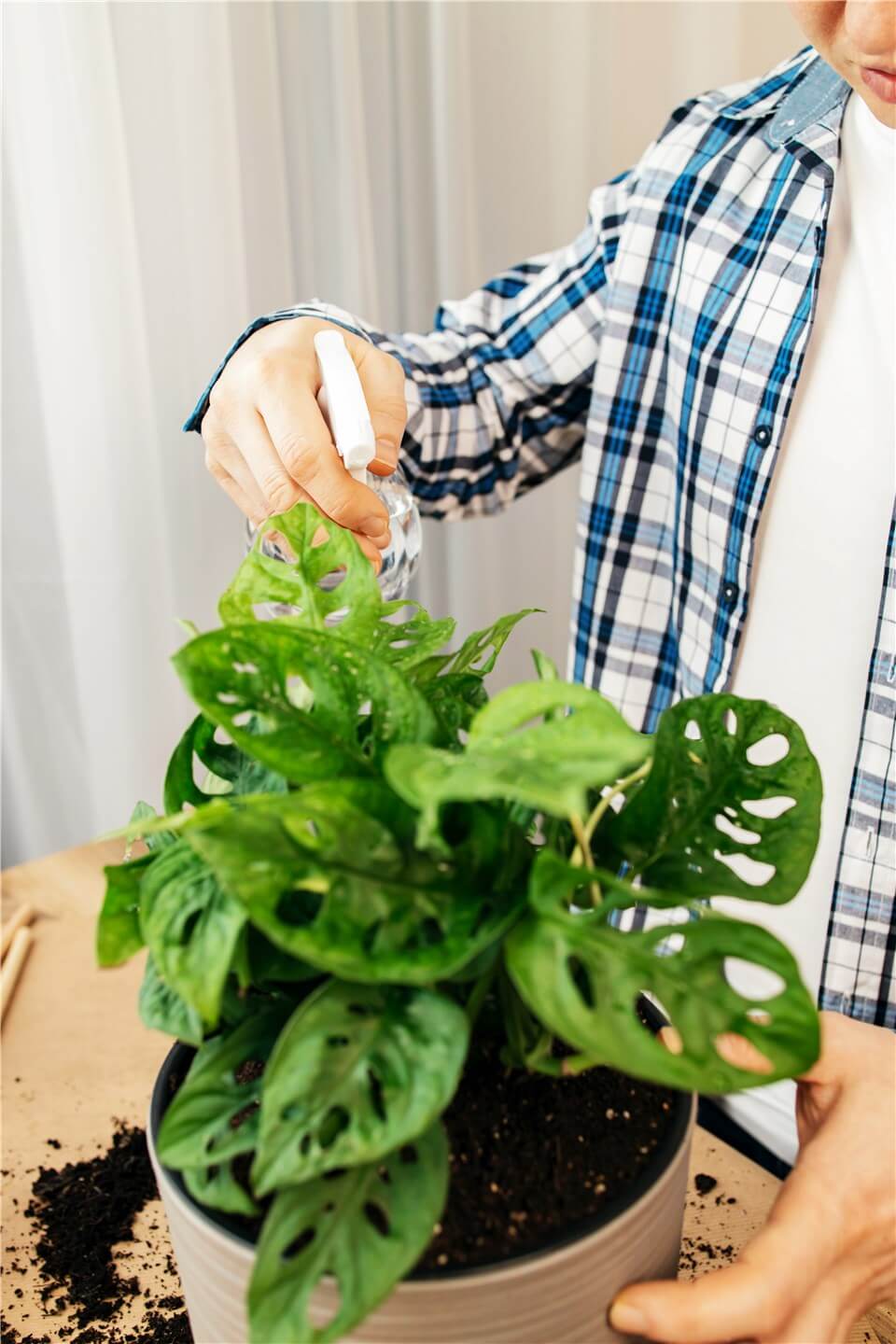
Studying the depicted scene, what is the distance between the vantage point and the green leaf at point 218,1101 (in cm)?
39

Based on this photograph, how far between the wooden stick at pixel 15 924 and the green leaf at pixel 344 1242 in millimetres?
631

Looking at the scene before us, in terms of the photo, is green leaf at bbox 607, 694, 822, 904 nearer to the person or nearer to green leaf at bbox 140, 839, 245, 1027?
green leaf at bbox 140, 839, 245, 1027

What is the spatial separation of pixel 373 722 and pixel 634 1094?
171mm

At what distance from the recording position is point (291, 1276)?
360mm

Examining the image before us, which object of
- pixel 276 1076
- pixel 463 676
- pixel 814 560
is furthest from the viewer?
pixel 814 560

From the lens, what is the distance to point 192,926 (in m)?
0.41

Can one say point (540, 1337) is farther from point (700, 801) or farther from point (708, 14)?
point (708, 14)

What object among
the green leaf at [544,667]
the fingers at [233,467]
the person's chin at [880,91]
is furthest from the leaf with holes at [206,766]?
the person's chin at [880,91]

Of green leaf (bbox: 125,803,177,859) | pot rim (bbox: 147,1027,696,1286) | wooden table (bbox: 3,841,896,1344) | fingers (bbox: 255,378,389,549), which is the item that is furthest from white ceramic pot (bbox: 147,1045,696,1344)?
fingers (bbox: 255,378,389,549)

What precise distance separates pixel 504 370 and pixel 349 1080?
2.84ft

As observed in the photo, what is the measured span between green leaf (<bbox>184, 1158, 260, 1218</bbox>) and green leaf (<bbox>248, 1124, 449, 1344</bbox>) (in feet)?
0.05

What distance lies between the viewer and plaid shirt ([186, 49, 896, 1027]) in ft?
3.02

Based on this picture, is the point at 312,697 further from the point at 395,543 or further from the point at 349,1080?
the point at 395,543

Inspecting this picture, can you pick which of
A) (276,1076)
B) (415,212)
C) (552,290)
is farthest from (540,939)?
(415,212)
